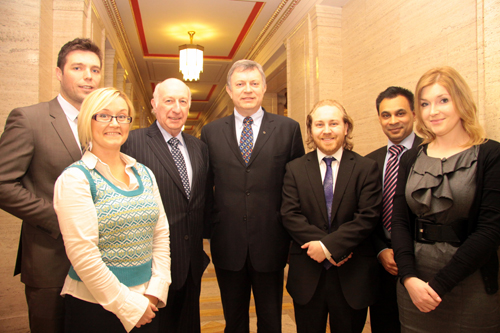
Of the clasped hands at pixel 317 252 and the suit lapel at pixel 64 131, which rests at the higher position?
the suit lapel at pixel 64 131

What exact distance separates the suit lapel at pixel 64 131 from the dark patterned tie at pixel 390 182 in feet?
5.79

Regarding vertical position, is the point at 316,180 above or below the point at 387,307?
above

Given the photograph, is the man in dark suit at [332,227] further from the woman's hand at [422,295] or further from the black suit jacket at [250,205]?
the woman's hand at [422,295]

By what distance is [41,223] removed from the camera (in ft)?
5.37

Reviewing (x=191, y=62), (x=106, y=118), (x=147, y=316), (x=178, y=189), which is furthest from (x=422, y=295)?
(x=191, y=62)

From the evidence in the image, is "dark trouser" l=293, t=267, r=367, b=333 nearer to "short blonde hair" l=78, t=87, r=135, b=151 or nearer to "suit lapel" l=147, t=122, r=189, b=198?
"suit lapel" l=147, t=122, r=189, b=198

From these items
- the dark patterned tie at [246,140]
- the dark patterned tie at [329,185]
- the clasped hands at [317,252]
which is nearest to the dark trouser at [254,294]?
the clasped hands at [317,252]

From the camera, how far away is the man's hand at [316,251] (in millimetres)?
1769

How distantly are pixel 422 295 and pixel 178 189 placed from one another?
1.31 metres

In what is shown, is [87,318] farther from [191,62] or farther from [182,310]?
[191,62]

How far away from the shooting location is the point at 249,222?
2.06 metres

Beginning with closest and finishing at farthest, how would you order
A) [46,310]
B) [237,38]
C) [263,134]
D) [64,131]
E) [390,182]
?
[46,310] < [64,131] < [390,182] < [263,134] < [237,38]

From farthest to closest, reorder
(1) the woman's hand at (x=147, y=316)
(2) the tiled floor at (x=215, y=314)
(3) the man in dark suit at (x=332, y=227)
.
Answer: (2) the tiled floor at (x=215, y=314) < (3) the man in dark suit at (x=332, y=227) < (1) the woman's hand at (x=147, y=316)

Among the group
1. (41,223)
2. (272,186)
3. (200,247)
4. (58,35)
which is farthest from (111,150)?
(58,35)
